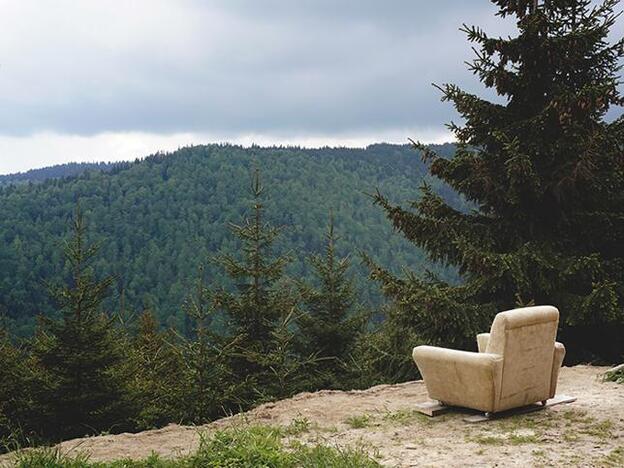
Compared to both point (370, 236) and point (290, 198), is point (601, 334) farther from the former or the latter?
point (290, 198)

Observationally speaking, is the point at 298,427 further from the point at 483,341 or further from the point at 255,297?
the point at 255,297

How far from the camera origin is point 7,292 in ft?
258

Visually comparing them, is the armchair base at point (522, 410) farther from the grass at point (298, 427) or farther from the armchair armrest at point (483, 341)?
the grass at point (298, 427)

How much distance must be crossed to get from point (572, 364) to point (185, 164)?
137 meters

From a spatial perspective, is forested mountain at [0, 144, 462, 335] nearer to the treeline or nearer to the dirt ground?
the treeline

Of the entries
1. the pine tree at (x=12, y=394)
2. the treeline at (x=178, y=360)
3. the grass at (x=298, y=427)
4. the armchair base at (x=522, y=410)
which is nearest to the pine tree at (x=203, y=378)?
the treeline at (x=178, y=360)

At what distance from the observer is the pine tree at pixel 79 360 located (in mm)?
11711

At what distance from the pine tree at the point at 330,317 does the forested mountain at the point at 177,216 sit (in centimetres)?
5985

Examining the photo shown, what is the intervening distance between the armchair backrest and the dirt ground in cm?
24

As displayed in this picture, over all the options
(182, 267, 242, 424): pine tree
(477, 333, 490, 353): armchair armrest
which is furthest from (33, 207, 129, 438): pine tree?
(477, 333, 490, 353): armchair armrest

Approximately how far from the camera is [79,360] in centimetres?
1170

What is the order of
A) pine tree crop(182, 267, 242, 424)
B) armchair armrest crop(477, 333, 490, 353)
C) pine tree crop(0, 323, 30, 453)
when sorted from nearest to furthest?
armchair armrest crop(477, 333, 490, 353) < pine tree crop(182, 267, 242, 424) < pine tree crop(0, 323, 30, 453)

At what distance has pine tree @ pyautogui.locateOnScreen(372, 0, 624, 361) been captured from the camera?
9.51 m

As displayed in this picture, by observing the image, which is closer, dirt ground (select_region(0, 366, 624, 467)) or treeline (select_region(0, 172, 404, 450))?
dirt ground (select_region(0, 366, 624, 467))
